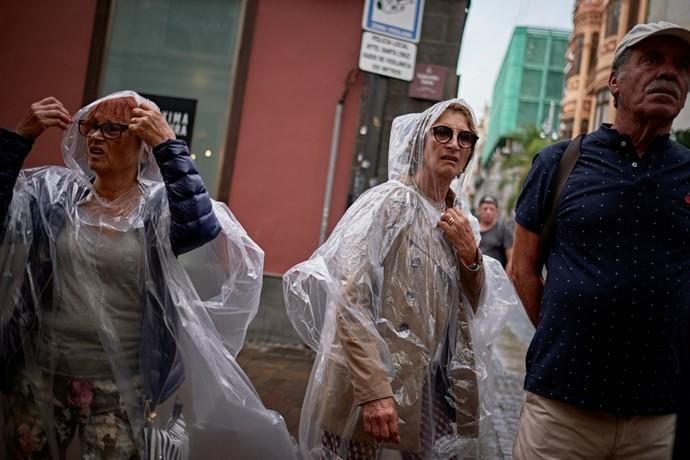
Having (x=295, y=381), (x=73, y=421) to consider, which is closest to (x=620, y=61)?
(x=73, y=421)

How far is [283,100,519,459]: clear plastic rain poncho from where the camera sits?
7.34 ft

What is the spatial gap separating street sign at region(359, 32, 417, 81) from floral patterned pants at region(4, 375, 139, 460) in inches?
144

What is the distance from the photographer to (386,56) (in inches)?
210

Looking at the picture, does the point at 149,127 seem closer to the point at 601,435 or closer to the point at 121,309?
the point at 121,309

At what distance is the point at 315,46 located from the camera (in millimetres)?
6859

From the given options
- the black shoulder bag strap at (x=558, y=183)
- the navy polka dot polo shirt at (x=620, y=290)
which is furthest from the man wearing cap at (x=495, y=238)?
the navy polka dot polo shirt at (x=620, y=290)

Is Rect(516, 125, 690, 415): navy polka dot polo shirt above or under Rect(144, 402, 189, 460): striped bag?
above

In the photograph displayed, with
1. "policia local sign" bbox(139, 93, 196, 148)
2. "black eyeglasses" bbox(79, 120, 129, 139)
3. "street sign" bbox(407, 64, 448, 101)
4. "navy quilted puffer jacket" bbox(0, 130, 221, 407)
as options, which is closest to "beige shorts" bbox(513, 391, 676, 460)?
"navy quilted puffer jacket" bbox(0, 130, 221, 407)

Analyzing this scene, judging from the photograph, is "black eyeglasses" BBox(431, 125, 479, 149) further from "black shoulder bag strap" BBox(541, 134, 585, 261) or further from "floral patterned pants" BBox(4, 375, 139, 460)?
"floral patterned pants" BBox(4, 375, 139, 460)

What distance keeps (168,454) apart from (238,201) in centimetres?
481

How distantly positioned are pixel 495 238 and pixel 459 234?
4416 mm

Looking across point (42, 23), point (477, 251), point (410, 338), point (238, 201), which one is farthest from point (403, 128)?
point (42, 23)

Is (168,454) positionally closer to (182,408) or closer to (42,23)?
(182,408)

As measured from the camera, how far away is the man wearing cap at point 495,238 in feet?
21.5
